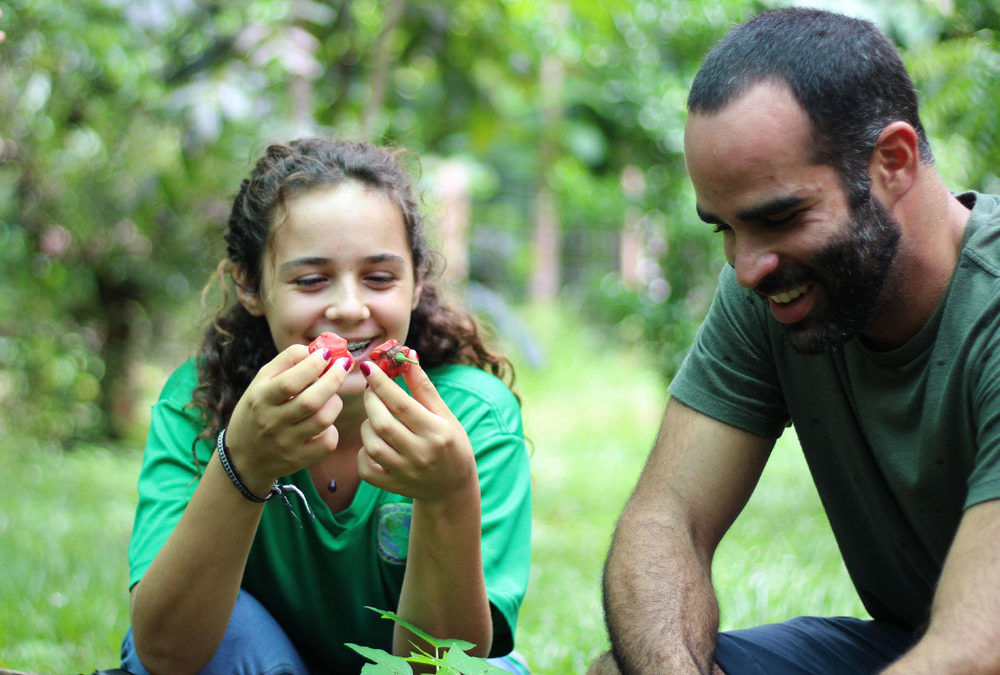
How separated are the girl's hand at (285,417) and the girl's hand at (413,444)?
83 millimetres

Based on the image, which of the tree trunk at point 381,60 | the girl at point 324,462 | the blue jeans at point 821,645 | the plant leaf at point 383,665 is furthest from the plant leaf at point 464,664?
the tree trunk at point 381,60

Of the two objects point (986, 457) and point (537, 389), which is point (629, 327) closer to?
point (537, 389)

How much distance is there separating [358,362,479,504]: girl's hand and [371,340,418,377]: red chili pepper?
77 mm

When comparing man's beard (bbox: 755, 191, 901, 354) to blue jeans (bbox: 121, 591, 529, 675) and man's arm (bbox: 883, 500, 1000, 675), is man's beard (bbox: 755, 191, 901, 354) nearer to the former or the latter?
man's arm (bbox: 883, 500, 1000, 675)

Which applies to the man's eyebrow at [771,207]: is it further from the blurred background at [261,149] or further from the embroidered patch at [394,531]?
the blurred background at [261,149]

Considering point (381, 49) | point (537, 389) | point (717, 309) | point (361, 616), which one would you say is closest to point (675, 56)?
point (381, 49)

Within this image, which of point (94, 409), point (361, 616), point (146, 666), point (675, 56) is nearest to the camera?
point (146, 666)

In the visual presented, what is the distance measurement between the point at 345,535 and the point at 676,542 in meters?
0.72

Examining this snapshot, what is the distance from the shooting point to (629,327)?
283 inches

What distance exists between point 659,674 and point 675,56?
5644 millimetres

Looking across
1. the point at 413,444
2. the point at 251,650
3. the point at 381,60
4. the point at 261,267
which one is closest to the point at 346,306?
the point at 261,267

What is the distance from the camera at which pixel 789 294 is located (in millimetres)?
2146

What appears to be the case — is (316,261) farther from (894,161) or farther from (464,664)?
(894,161)

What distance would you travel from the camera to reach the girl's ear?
8.60ft
